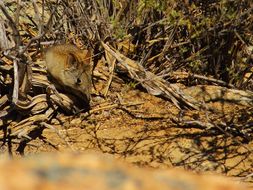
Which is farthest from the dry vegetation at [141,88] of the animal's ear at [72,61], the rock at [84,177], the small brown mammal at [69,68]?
the rock at [84,177]

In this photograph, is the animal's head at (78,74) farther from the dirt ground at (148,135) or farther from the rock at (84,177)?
the rock at (84,177)

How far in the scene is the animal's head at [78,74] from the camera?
6176 millimetres

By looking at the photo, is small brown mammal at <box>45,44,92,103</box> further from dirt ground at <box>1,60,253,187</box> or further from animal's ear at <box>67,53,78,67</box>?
dirt ground at <box>1,60,253,187</box>

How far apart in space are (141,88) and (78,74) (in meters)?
0.84

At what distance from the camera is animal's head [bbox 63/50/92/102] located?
6.18 metres

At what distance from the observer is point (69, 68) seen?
620 centimetres

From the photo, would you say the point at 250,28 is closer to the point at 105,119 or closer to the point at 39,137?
the point at 105,119

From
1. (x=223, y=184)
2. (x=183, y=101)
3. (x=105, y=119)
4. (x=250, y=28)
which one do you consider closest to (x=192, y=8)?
(x=250, y=28)

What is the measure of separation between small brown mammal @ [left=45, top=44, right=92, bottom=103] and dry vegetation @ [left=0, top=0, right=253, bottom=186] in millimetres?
154

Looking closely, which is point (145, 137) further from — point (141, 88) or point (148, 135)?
point (141, 88)

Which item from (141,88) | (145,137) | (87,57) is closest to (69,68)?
(87,57)

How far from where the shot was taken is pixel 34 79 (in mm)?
6211

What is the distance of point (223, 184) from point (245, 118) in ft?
15.6

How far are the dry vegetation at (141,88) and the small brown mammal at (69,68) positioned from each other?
154mm
